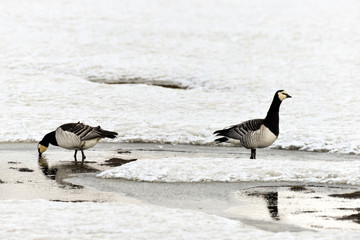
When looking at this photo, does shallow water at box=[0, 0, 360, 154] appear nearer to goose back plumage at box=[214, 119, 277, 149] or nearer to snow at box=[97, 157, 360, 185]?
goose back plumage at box=[214, 119, 277, 149]

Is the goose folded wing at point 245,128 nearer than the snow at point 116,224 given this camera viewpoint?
No

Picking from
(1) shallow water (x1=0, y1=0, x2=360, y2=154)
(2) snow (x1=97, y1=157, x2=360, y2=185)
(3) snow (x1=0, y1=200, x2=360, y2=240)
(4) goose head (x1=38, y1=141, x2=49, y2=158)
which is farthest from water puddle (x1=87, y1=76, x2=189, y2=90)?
(3) snow (x1=0, y1=200, x2=360, y2=240)

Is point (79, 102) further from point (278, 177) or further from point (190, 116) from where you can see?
point (278, 177)

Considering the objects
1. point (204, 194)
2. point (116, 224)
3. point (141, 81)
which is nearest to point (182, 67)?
point (141, 81)

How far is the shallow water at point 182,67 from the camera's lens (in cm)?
2212

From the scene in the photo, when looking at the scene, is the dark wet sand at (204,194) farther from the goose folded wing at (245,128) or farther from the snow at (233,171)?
the goose folded wing at (245,128)

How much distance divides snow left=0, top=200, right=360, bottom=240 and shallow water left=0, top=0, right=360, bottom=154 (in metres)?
9.12

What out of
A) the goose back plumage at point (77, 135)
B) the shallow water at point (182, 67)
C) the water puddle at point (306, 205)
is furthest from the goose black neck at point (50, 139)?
the water puddle at point (306, 205)

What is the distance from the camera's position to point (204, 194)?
12508 mm

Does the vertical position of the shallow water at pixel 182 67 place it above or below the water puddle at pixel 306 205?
above

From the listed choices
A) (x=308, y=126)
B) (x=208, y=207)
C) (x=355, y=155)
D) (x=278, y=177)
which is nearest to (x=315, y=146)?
(x=355, y=155)

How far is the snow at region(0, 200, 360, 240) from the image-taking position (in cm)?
943

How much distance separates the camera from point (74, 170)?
15.2 metres

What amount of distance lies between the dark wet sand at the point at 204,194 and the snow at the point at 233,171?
1.14 ft
